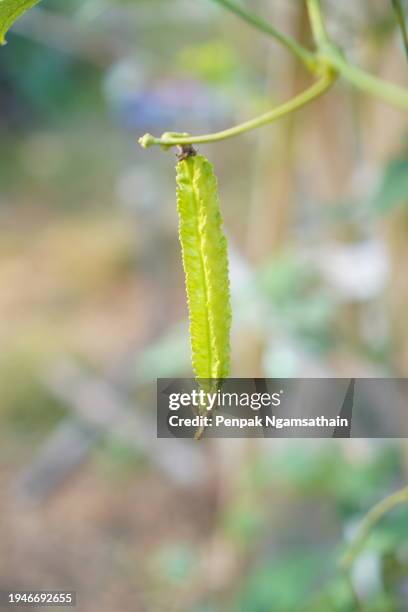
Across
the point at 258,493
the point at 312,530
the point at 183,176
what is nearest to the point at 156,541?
the point at 258,493

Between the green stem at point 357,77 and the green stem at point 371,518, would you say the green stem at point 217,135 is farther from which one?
the green stem at point 371,518

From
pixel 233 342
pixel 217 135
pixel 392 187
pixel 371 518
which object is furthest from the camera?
pixel 233 342

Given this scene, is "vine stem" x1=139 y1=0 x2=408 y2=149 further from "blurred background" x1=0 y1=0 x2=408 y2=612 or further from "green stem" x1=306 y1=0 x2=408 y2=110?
"blurred background" x1=0 y1=0 x2=408 y2=612

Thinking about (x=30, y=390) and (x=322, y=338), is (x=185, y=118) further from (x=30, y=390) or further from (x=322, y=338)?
(x=322, y=338)

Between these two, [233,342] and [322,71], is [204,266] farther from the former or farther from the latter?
[233,342]

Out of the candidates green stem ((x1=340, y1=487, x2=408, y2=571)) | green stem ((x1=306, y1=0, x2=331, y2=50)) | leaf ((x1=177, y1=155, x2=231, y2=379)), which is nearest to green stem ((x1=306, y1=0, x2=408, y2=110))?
green stem ((x1=306, y1=0, x2=331, y2=50))

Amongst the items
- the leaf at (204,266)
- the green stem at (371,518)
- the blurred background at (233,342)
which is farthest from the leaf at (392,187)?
the leaf at (204,266)

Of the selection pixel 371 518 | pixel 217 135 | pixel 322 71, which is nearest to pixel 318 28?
pixel 322 71
